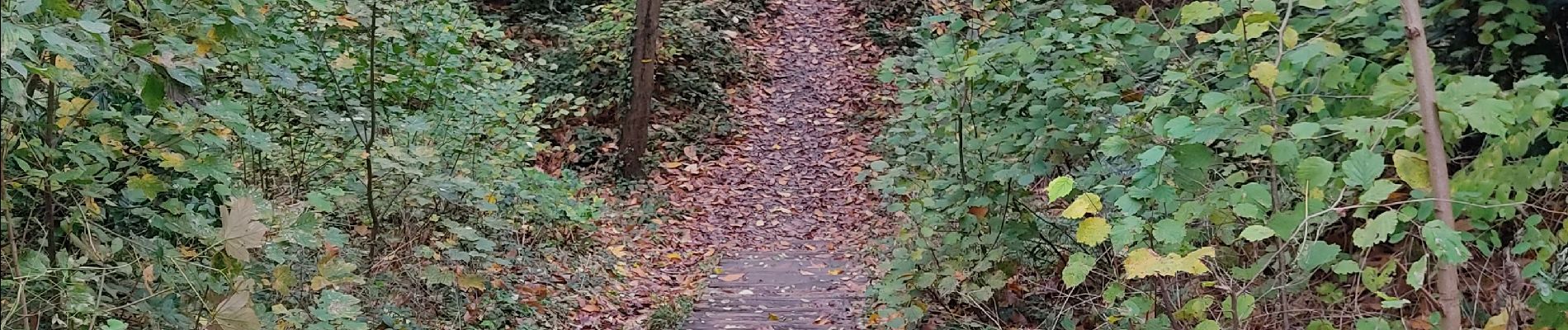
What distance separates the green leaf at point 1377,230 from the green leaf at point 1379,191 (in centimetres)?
3

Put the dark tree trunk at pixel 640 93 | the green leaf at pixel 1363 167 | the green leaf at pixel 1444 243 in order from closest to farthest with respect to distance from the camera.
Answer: the green leaf at pixel 1444 243, the green leaf at pixel 1363 167, the dark tree trunk at pixel 640 93

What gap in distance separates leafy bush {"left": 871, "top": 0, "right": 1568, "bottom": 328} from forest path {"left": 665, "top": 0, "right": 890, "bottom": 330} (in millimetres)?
1328

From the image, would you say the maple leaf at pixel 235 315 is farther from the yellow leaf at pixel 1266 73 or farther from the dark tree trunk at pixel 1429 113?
the dark tree trunk at pixel 1429 113

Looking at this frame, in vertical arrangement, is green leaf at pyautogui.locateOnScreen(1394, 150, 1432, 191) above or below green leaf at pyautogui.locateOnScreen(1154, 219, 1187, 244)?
above

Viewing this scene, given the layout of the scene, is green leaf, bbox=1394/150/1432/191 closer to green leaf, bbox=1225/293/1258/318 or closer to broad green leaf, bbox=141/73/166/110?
green leaf, bbox=1225/293/1258/318

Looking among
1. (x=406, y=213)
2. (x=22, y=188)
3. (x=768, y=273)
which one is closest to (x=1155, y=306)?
(x=22, y=188)

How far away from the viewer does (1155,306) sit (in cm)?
339

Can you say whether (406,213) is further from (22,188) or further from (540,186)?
(22,188)

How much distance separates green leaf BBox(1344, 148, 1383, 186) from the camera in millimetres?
1970

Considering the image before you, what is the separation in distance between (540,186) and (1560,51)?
7.40m

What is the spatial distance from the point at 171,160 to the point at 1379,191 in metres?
3.08

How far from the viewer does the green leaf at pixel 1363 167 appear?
1.97m

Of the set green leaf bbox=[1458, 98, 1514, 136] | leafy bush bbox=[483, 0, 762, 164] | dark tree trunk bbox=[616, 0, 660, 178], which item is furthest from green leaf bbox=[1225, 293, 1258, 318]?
leafy bush bbox=[483, 0, 762, 164]

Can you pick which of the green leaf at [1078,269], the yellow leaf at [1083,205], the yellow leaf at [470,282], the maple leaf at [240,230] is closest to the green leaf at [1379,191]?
the yellow leaf at [1083,205]
